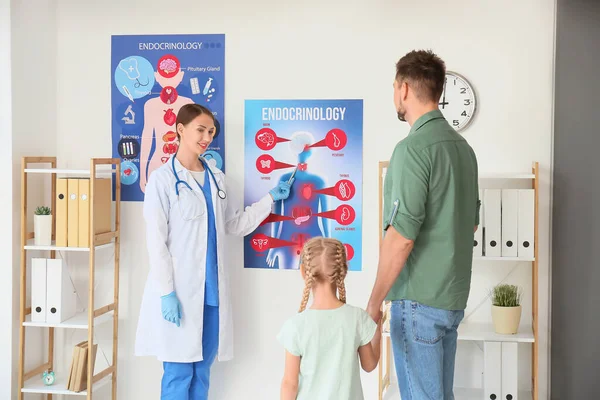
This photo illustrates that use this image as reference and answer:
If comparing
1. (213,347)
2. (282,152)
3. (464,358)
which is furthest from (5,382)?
(464,358)

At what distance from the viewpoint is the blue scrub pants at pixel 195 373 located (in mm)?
3418

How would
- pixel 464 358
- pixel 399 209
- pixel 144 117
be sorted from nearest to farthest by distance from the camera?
1. pixel 399 209
2. pixel 464 358
3. pixel 144 117

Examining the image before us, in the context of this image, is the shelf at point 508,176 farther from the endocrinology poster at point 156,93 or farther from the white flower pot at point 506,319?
the endocrinology poster at point 156,93

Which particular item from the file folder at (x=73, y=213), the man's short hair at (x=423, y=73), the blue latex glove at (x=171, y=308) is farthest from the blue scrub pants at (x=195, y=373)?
the man's short hair at (x=423, y=73)

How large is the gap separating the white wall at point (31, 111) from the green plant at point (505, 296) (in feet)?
7.58

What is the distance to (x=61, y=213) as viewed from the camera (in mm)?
3607

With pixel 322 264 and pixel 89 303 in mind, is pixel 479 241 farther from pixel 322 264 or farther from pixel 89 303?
pixel 89 303

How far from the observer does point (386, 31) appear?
3.65 meters

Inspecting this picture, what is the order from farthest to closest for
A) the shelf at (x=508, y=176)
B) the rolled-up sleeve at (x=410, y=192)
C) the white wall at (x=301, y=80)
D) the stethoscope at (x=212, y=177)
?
the white wall at (x=301, y=80) → the stethoscope at (x=212, y=177) → the shelf at (x=508, y=176) → the rolled-up sleeve at (x=410, y=192)

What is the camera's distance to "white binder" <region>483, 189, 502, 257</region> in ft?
10.9

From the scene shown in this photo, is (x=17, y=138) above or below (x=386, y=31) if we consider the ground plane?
below

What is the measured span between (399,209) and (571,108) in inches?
64.7

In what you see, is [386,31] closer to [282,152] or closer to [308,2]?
Answer: [308,2]

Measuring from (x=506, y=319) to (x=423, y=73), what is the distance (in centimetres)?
153
